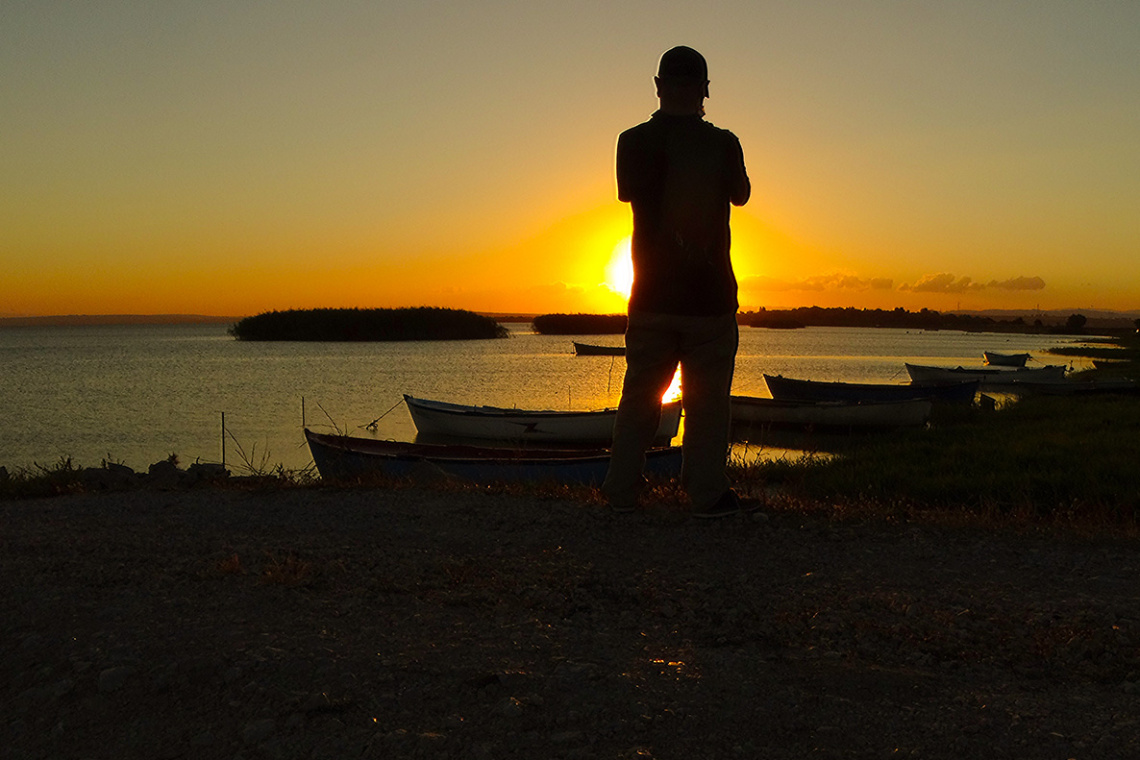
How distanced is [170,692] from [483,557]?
2044 mm

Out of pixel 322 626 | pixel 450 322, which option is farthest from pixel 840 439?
pixel 450 322

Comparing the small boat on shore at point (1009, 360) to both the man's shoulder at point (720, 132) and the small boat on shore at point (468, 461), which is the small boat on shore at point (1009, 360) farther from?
the man's shoulder at point (720, 132)

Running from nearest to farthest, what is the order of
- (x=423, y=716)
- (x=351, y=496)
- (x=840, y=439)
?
1. (x=423, y=716)
2. (x=351, y=496)
3. (x=840, y=439)

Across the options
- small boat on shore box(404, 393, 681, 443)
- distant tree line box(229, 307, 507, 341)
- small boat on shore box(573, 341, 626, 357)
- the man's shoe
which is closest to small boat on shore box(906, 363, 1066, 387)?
small boat on shore box(404, 393, 681, 443)

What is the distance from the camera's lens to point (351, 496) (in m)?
6.95

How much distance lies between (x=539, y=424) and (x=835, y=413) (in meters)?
7.89

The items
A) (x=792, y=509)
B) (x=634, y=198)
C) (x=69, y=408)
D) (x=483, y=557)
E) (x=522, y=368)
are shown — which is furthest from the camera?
(x=522, y=368)

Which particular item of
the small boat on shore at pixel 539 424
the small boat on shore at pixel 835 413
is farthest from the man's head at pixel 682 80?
the small boat on shore at pixel 835 413

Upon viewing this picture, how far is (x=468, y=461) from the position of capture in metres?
11.2

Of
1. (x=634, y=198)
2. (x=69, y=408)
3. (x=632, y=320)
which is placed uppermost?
(x=634, y=198)

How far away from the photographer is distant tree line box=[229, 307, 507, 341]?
361 ft

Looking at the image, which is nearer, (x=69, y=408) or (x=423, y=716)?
(x=423, y=716)

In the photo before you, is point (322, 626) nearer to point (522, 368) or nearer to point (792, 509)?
point (792, 509)

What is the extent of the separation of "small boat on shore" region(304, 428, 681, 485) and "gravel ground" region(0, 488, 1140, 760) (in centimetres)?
519
